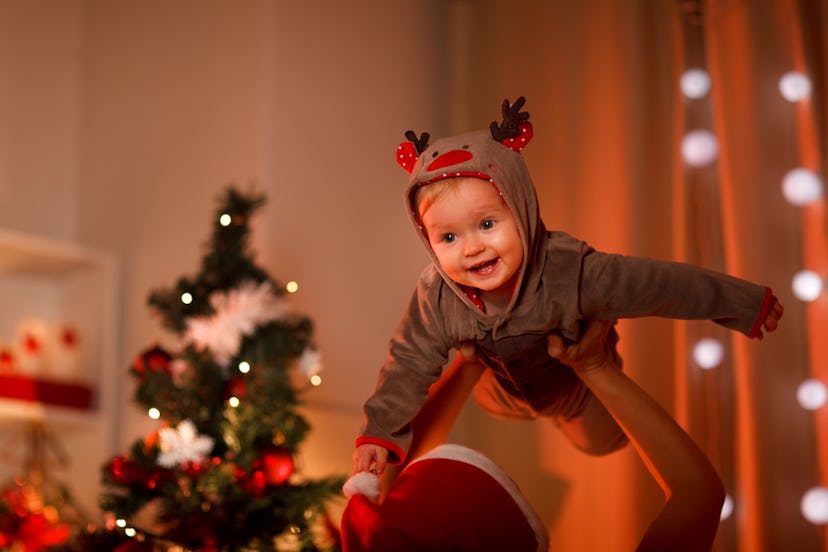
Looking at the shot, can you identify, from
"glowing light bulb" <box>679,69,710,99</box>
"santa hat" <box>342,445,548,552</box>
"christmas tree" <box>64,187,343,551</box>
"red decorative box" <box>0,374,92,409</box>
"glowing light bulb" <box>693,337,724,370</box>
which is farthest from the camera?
"red decorative box" <box>0,374,92,409</box>

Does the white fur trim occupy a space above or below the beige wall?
below

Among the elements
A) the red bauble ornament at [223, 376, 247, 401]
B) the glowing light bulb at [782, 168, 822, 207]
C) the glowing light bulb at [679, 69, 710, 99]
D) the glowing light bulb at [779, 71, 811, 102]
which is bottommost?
the red bauble ornament at [223, 376, 247, 401]

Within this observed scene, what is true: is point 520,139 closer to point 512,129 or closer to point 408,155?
point 512,129

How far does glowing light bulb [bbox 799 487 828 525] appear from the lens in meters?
1.72

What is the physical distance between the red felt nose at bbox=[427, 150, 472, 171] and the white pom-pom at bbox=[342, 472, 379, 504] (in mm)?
354

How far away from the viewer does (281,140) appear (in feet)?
7.18

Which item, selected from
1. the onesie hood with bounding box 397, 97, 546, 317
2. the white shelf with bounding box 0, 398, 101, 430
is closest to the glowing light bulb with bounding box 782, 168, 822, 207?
the onesie hood with bounding box 397, 97, 546, 317

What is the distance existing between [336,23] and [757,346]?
122cm

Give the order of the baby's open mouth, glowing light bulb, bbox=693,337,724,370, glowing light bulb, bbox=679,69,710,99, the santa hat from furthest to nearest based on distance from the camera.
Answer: glowing light bulb, bbox=679,69,710,99 < glowing light bulb, bbox=693,337,724,370 < the baby's open mouth < the santa hat

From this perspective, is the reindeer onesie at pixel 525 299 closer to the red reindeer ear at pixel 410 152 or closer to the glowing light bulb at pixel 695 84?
the red reindeer ear at pixel 410 152

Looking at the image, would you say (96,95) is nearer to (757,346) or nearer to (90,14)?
(90,14)

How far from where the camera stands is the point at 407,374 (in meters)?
1.20

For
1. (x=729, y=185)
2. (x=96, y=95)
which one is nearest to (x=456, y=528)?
(x=729, y=185)

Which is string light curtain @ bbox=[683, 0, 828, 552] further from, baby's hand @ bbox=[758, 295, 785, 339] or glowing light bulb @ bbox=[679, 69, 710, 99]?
baby's hand @ bbox=[758, 295, 785, 339]
